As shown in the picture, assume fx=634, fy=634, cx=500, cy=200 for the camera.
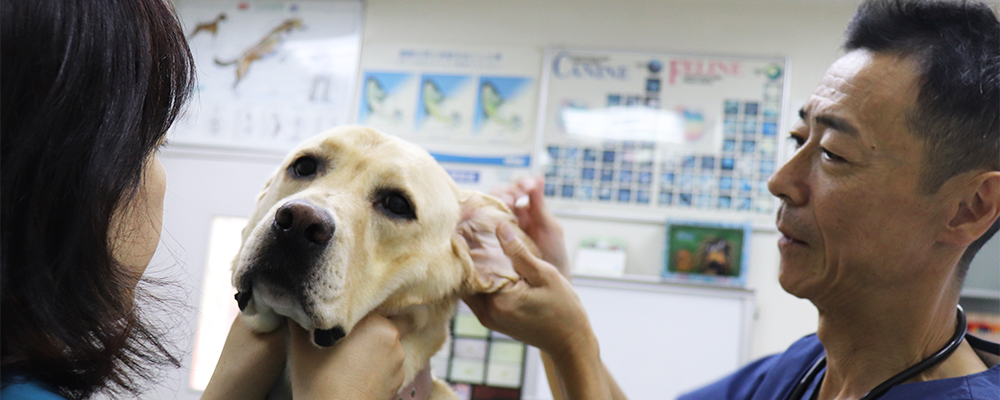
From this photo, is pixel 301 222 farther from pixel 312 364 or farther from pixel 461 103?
pixel 461 103

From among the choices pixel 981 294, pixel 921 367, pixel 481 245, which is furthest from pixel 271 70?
pixel 981 294

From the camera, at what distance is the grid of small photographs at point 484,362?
341 cm

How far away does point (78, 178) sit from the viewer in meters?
0.55

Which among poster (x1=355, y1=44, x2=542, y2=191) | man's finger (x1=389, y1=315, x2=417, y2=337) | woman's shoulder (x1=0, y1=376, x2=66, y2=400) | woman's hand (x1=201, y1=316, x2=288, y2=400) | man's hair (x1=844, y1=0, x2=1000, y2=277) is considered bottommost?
woman's hand (x1=201, y1=316, x2=288, y2=400)

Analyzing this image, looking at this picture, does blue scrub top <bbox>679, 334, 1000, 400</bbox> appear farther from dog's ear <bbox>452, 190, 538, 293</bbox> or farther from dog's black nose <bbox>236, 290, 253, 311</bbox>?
dog's black nose <bbox>236, 290, 253, 311</bbox>

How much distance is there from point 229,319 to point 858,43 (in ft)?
12.5

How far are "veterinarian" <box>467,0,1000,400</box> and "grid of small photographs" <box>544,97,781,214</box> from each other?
2.54m

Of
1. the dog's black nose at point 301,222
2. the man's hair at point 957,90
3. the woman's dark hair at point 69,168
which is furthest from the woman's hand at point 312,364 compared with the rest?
the man's hair at point 957,90

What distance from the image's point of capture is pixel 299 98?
13.6ft

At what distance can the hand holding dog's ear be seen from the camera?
112 centimetres

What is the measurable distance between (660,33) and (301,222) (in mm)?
3337

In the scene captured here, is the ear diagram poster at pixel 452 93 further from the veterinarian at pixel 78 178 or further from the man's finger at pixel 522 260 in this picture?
the veterinarian at pixel 78 178

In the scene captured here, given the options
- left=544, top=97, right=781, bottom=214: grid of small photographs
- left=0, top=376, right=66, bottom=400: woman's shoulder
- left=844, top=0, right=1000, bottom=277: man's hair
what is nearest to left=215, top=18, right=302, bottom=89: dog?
left=544, top=97, right=781, bottom=214: grid of small photographs

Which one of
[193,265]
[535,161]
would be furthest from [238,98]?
[535,161]
